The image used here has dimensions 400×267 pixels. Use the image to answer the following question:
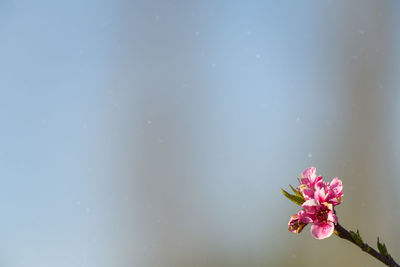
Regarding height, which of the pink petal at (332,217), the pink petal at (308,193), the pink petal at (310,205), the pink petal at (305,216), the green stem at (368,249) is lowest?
the green stem at (368,249)

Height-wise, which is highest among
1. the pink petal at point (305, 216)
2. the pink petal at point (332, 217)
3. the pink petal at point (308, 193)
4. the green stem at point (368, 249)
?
the pink petal at point (308, 193)

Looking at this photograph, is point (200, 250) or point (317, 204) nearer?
point (317, 204)

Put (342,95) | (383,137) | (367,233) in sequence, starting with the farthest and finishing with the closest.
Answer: (342,95) → (383,137) → (367,233)

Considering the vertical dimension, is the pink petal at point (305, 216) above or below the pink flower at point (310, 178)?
below

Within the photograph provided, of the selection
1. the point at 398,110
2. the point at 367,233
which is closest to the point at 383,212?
the point at 367,233

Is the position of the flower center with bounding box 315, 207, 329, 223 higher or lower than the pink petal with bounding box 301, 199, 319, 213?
lower

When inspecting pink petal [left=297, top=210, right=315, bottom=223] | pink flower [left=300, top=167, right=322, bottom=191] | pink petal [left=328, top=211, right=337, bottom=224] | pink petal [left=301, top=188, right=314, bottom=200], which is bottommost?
pink petal [left=328, top=211, right=337, bottom=224]

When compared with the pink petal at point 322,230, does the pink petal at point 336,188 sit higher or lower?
higher

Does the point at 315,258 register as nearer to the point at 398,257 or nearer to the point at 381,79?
the point at 398,257
